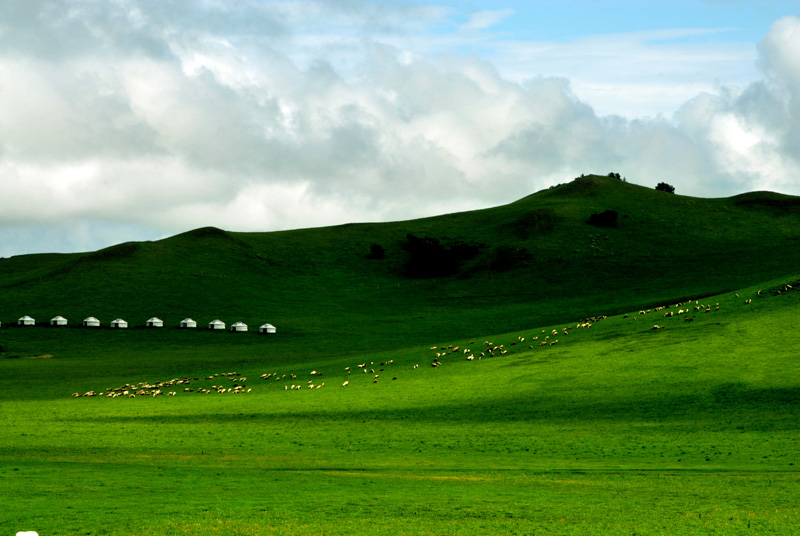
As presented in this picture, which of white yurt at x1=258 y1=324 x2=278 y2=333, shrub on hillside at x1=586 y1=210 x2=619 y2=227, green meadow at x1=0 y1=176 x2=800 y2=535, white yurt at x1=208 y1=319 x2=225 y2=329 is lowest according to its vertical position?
green meadow at x1=0 y1=176 x2=800 y2=535

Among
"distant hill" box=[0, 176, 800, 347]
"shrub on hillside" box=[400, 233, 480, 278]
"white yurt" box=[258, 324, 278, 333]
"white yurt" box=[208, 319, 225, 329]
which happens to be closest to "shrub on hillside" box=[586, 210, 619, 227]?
"distant hill" box=[0, 176, 800, 347]

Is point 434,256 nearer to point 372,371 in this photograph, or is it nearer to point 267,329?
point 267,329

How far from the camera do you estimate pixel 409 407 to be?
53.3 m

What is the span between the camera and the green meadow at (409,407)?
2373 cm

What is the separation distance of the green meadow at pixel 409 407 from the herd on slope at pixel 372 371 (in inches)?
17.1

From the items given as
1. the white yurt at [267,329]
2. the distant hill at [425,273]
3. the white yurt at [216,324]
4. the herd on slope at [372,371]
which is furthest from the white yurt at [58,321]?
the herd on slope at [372,371]

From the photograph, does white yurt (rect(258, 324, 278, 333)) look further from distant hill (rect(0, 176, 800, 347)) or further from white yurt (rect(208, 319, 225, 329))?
white yurt (rect(208, 319, 225, 329))

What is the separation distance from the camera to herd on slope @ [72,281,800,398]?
70062mm

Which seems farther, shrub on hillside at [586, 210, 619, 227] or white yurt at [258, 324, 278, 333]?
shrub on hillside at [586, 210, 619, 227]

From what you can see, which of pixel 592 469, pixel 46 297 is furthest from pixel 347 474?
pixel 46 297

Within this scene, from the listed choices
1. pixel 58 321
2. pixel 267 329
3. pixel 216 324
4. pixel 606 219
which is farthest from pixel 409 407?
pixel 606 219

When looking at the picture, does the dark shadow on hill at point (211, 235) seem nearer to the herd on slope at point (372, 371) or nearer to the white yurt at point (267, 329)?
the white yurt at point (267, 329)

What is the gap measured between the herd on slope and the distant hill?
3009 cm

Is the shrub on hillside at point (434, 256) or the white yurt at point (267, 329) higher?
the shrub on hillside at point (434, 256)
